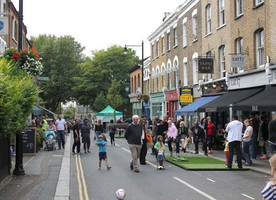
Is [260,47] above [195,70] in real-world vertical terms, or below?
below

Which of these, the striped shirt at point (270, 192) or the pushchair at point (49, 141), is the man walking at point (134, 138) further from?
the striped shirt at point (270, 192)

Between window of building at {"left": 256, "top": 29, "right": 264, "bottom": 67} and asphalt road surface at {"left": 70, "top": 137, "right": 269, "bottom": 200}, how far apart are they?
7.61 meters

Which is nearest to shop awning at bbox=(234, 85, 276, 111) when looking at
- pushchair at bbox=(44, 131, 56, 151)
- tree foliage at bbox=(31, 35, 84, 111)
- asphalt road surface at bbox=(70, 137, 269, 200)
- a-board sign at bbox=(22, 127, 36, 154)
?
asphalt road surface at bbox=(70, 137, 269, 200)

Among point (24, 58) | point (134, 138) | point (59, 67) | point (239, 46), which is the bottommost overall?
point (134, 138)

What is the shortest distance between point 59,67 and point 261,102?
165ft

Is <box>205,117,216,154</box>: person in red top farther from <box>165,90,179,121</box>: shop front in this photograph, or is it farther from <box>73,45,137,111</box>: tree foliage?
<box>73,45,137,111</box>: tree foliage

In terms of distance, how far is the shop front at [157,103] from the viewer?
3906 centimetres

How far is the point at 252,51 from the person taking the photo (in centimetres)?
1942

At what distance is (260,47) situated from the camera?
62.0 ft

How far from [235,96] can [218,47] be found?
5.19 meters

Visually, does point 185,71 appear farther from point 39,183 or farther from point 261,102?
point 39,183

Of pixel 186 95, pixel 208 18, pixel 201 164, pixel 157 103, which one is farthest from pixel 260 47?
pixel 157 103

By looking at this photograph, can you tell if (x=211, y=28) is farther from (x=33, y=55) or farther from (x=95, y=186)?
(x=95, y=186)

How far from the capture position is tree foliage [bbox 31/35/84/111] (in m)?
61.5
